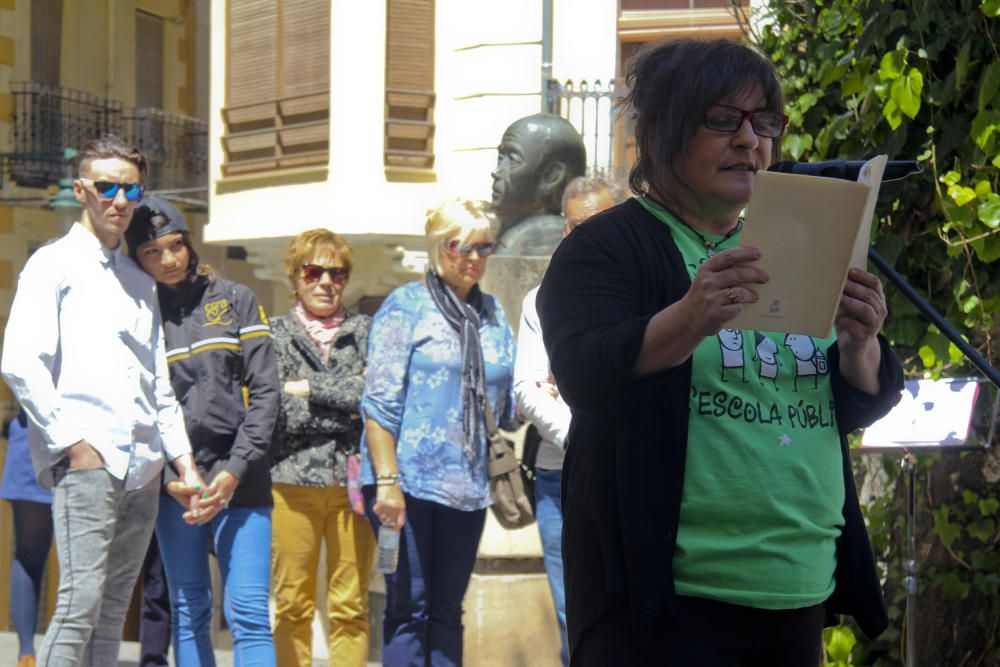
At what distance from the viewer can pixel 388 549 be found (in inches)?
226

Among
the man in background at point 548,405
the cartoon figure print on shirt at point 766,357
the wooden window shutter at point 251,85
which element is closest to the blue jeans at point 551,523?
the man in background at point 548,405

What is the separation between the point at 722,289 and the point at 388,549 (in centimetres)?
334

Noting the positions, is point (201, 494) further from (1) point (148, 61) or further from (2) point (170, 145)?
(1) point (148, 61)

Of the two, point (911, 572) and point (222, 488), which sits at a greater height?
point (222, 488)

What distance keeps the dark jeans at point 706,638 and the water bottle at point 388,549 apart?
2.85 meters

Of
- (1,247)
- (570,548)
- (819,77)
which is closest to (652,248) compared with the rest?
(570,548)

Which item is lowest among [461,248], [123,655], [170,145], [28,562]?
[123,655]

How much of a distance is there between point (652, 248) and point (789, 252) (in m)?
0.33

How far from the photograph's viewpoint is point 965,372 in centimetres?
579

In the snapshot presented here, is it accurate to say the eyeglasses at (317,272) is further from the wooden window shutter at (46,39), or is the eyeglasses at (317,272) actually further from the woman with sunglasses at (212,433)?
the wooden window shutter at (46,39)

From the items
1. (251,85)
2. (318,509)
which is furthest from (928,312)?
(251,85)

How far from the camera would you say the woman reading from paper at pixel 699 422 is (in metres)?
2.80

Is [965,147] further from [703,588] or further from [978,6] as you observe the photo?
[703,588]

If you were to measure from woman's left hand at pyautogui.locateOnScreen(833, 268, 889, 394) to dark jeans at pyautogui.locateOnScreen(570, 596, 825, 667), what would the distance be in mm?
409
